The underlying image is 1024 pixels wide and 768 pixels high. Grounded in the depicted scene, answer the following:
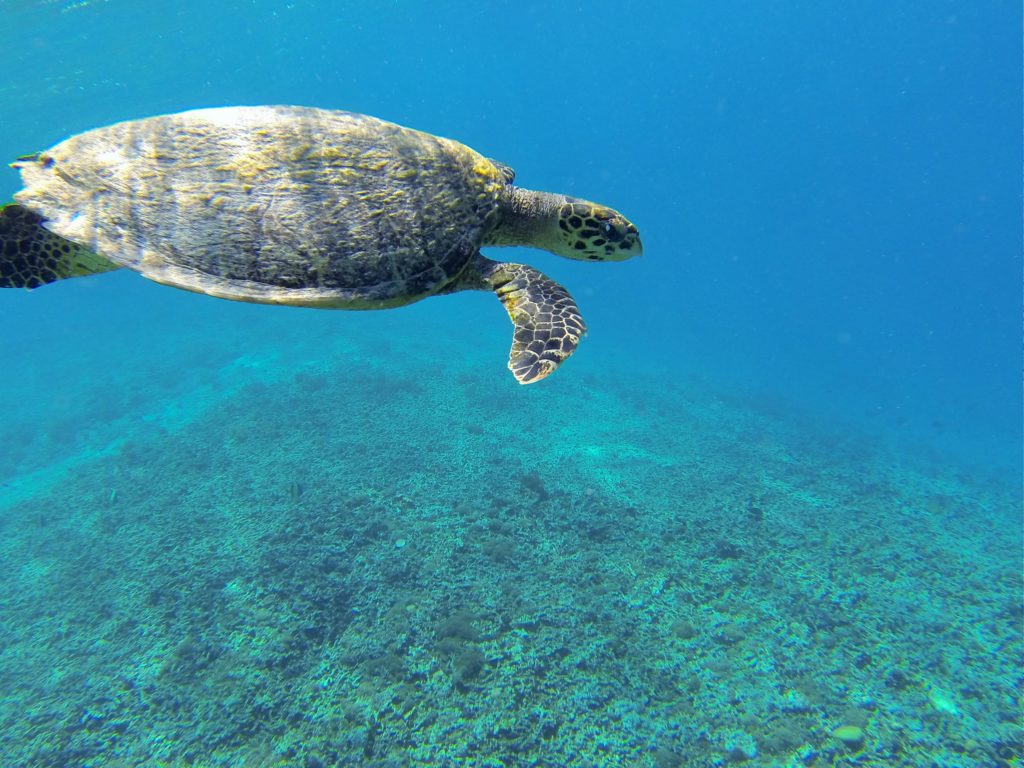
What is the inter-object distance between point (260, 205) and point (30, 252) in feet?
8.33

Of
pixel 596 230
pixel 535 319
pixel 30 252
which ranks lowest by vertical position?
pixel 535 319

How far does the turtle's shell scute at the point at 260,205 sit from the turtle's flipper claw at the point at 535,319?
0.70 meters

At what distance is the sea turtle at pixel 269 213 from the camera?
11.0 feet

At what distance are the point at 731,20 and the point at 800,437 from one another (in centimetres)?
8530

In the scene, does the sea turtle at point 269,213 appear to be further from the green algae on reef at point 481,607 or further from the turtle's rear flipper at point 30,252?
the green algae on reef at point 481,607

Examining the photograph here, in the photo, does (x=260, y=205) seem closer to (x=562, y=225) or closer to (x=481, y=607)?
(x=562, y=225)

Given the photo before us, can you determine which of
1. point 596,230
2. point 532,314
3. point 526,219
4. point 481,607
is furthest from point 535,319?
point 481,607

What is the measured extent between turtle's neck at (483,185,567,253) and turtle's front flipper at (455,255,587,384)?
377mm

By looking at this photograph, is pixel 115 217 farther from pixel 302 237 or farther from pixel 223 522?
pixel 223 522

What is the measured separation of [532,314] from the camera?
418cm

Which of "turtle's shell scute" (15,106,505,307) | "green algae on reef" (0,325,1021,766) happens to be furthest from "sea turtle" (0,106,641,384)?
"green algae on reef" (0,325,1021,766)

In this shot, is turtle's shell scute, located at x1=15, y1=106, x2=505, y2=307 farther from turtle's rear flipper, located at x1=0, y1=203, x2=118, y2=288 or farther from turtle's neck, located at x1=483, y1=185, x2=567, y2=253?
turtle's neck, located at x1=483, y1=185, x2=567, y2=253

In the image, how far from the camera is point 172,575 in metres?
7.89

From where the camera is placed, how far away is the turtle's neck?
463 cm
